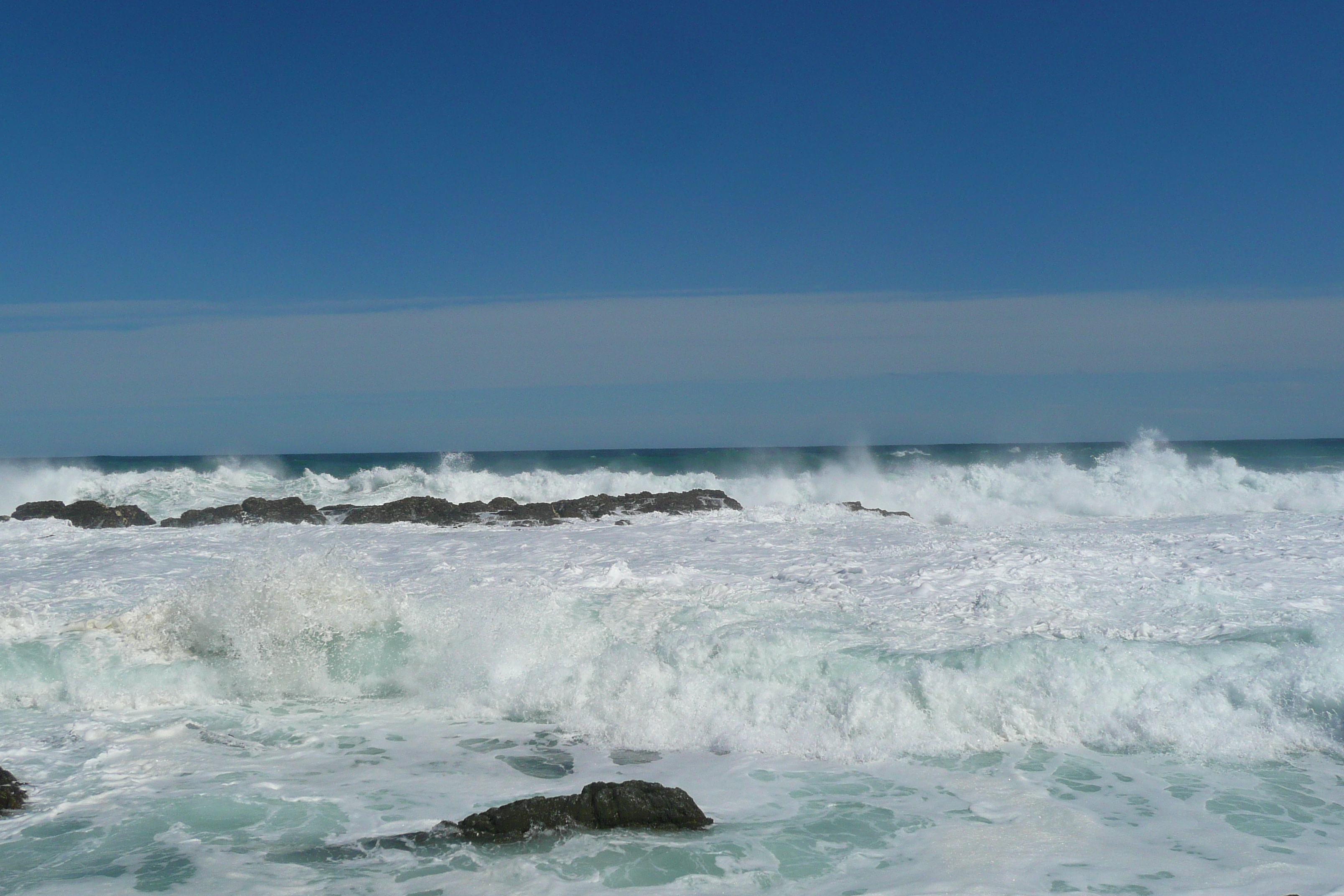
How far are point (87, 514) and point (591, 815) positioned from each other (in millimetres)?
15634

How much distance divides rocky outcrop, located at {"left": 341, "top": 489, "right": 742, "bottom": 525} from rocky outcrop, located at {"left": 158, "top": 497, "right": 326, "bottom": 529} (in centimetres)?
79

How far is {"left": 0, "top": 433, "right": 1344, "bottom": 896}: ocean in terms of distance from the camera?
477 centimetres

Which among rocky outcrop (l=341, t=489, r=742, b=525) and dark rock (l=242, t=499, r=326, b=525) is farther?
dark rock (l=242, t=499, r=326, b=525)

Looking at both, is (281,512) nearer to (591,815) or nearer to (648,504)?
(648,504)

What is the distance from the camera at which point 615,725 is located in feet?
22.9

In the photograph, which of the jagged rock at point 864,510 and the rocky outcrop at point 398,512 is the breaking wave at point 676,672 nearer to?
the rocky outcrop at point 398,512

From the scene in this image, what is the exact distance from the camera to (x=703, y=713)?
7.06 meters

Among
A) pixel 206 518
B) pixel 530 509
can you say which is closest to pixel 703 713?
pixel 530 509

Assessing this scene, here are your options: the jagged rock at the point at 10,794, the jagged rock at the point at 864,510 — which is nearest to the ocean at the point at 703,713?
the jagged rock at the point at 10,794

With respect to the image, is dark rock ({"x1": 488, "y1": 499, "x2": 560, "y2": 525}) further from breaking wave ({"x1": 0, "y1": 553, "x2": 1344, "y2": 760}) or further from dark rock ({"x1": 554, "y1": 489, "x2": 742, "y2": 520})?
breaking wave ({"x1": 0, "y1": 553, "x2": 1344, "y2": 760})

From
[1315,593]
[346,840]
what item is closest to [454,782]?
[346,840]

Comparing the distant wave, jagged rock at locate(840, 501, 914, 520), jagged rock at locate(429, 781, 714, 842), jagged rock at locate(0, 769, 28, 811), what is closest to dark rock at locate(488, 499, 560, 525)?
the distant wave

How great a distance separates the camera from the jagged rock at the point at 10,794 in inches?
210

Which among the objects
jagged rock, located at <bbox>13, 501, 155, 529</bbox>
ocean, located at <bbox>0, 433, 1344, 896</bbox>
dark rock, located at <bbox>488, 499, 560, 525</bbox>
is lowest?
ocean, located at <bbox>0, 433, 1344, 896</bbox>
